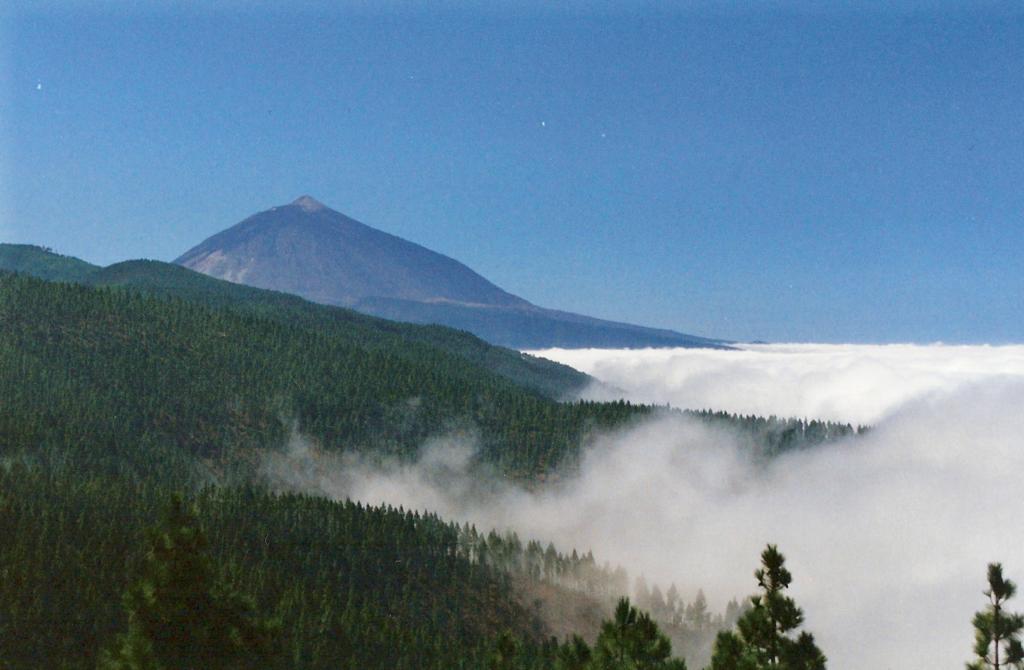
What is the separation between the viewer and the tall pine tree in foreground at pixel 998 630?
5197 cm

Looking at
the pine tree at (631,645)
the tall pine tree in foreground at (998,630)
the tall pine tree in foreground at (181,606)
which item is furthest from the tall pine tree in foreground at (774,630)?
the tall pine tree in foreground at (181,606)

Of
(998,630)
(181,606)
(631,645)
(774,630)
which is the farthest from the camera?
(998,630)

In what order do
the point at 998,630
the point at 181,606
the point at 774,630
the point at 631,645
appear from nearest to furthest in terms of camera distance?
the point at 181,606
the point at 774,630
the point at 631,645
the point at 998,630

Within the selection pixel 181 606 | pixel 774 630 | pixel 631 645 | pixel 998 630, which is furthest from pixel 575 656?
pixel 998 630

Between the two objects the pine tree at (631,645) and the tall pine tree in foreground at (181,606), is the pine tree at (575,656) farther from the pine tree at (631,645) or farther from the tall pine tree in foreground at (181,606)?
the tall pine tree in foreground at (181,606)

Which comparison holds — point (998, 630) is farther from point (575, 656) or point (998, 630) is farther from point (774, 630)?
point (575, 656)

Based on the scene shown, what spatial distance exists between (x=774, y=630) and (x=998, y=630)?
48.3ft

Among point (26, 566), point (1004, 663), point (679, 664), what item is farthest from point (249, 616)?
point (26, 566)

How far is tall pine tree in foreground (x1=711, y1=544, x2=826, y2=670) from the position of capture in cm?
4675

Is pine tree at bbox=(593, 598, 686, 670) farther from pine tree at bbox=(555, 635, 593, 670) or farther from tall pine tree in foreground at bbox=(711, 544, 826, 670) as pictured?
tall pine tree in foreground at bbox=(711, 544, 826, 670)

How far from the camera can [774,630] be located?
48.0 meters

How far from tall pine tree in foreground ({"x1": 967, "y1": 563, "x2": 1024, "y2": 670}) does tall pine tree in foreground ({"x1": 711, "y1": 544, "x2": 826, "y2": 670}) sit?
12401mm

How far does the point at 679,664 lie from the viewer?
5228 cm

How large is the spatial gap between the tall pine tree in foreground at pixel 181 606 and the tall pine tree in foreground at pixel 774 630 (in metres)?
24.6
